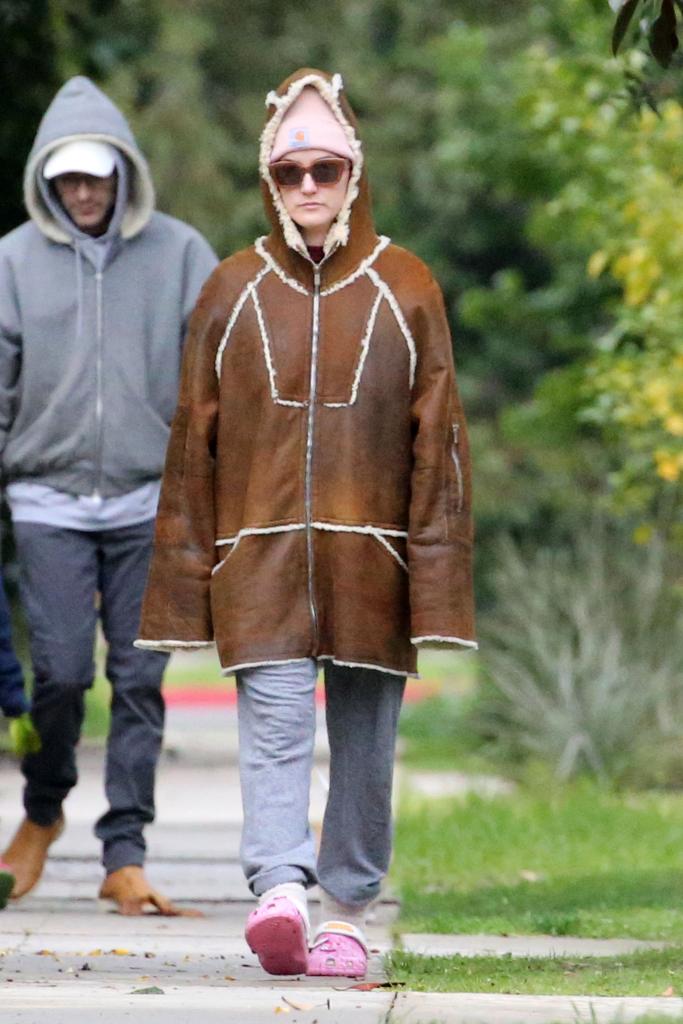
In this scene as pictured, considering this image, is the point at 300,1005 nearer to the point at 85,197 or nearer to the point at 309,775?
the point at 309,775

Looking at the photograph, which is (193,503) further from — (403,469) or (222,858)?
(222,858)

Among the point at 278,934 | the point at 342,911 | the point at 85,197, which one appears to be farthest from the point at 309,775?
the point at 85,197

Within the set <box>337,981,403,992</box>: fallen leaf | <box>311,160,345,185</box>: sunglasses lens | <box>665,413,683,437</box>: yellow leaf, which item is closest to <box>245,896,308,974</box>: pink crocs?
<box>337,981,403,992</box>: fallen leaf

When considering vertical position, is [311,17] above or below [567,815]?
above

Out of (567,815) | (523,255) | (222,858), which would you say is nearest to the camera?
(222,858)

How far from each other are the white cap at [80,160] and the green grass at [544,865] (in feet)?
7.61

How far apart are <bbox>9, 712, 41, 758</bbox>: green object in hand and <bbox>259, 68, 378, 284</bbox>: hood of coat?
170 cm

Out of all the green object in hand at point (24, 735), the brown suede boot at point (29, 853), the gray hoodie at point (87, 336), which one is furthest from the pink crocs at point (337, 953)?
the gray hoodie at point (87, 336)

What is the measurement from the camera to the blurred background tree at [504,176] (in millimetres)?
9750

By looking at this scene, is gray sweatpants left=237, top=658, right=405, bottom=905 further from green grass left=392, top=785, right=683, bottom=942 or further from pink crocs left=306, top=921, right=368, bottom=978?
green grass left=392, top=785, right=683, bottom=942

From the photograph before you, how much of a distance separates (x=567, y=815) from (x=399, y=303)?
4.55 metres

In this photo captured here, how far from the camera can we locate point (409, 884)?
7273 mm

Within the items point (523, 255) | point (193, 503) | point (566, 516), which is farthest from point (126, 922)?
point (523, 255)

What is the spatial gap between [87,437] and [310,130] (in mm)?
1547
